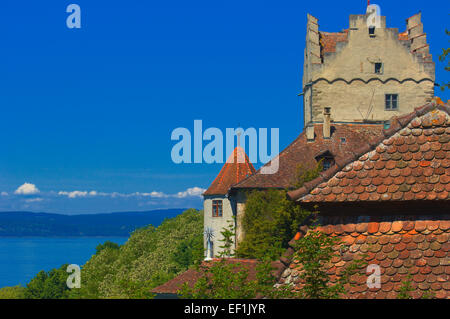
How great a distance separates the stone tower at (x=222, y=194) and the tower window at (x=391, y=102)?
10.7 m

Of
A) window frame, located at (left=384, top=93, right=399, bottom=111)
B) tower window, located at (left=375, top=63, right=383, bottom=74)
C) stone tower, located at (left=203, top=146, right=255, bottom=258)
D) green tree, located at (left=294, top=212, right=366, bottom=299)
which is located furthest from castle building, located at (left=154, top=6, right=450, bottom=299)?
tower window, located at (left=375, top=63, right=383, bottom=74)

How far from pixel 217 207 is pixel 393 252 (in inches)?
1491

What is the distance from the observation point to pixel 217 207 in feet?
157

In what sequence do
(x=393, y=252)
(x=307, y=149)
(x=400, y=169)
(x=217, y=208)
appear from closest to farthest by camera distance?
(x=393, y=252) → (x=400, y=169) → (x=307, y=149) → (x=217, y=208)

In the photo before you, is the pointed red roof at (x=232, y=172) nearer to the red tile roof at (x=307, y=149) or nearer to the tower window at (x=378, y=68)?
the red tile roof at (x=307, y=149)

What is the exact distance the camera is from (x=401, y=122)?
1084cm

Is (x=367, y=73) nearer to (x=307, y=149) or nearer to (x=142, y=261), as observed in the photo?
(x=307, y=149)

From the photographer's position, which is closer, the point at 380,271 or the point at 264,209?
the point at 380,271

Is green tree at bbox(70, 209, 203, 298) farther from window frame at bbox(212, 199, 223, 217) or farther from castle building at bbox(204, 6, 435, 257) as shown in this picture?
castle building at bbox(204, 6, 435, 257)

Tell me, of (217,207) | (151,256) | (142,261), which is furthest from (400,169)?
(151,256)

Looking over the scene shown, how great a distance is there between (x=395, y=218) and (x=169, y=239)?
82745 mm

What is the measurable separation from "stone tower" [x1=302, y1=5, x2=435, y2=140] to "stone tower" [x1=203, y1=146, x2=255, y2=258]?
243 inches
